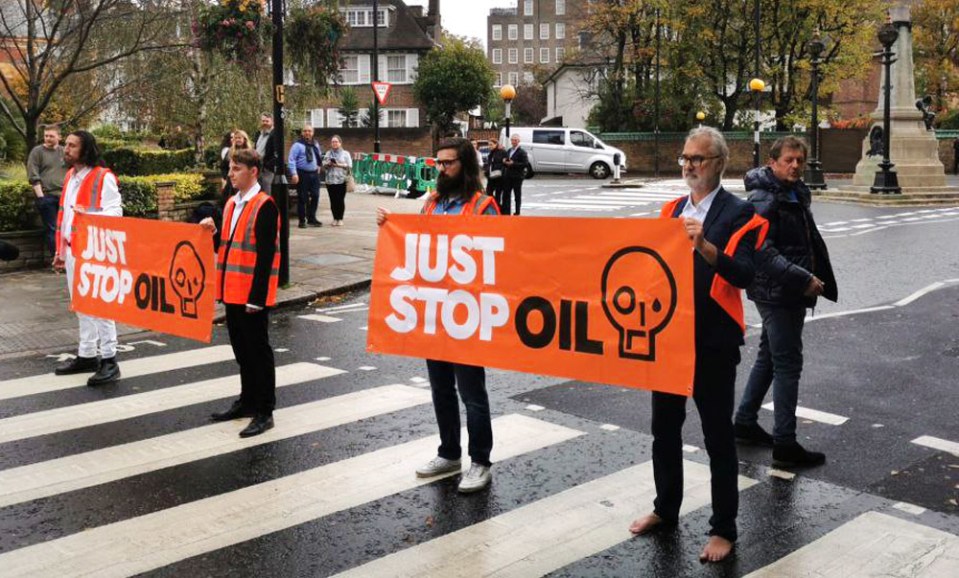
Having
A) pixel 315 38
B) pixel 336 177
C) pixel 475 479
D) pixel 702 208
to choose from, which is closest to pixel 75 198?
pixel 475 479

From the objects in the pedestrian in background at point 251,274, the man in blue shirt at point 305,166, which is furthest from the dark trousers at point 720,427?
the man in blue shirt at point 305,166

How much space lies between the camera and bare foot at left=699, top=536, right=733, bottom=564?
4.59 m

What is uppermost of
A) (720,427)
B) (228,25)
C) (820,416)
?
(228,25)

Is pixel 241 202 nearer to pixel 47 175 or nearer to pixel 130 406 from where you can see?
pixel 130 406

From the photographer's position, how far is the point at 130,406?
7.49 meters

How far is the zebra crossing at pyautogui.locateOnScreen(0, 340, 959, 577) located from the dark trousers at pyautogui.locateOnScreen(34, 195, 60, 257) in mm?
7155

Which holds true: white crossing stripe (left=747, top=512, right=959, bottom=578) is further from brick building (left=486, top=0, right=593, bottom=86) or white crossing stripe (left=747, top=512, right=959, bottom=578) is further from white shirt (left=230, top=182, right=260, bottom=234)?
brick building (left=486, top=0, right=593, bottom=86)

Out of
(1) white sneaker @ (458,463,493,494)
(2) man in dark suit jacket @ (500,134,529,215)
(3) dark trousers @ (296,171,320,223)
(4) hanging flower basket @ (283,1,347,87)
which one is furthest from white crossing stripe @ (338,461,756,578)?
(4) hanging flower basket @ (283,1,347,87)

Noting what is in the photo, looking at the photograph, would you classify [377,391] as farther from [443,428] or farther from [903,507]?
[903,507]

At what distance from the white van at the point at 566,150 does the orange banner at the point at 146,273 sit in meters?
34.5

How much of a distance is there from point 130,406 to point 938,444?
5796mm

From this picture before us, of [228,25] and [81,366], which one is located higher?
[228,25]

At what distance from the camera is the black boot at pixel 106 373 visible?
8109 mm

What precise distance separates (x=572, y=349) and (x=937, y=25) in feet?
208
